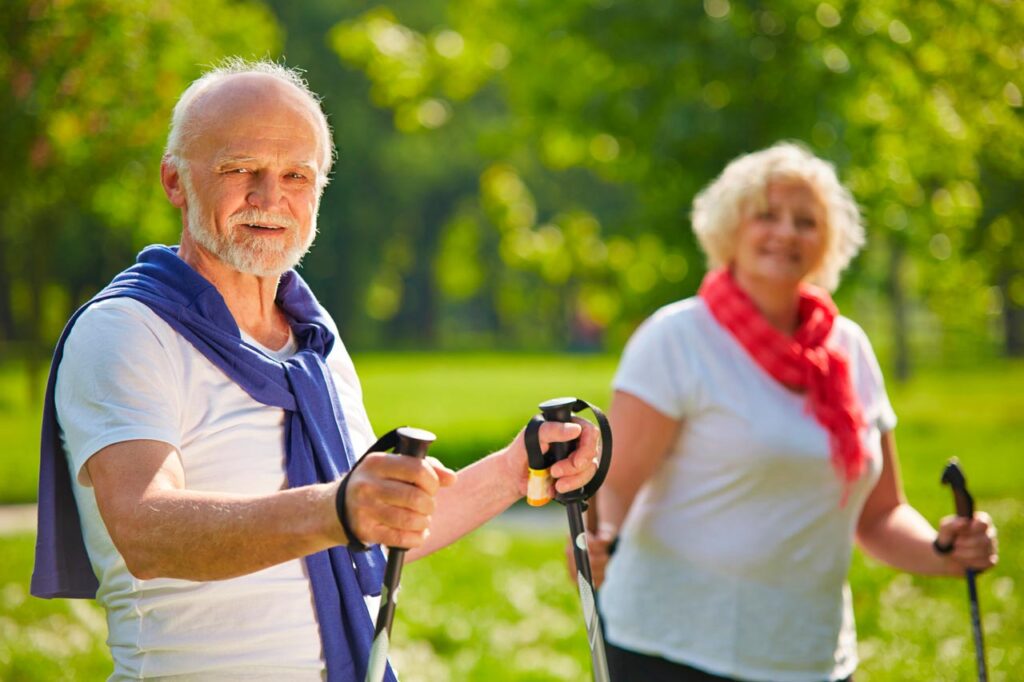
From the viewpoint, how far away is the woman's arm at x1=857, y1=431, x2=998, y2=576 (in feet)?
10.3

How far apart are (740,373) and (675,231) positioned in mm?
4689

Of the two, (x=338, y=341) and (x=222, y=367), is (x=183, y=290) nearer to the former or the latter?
(x=222, y=367)

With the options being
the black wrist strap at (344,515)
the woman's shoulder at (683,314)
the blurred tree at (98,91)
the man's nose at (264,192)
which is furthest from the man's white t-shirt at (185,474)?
the blurred tree at (98,91)

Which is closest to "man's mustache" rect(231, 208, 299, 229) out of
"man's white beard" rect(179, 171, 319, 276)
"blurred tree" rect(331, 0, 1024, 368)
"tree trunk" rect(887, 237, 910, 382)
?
"man's white beard" rect(179, 171, 319, 276)

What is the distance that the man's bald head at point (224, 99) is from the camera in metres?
2.21

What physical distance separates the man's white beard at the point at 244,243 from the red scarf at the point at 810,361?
1.57 meters

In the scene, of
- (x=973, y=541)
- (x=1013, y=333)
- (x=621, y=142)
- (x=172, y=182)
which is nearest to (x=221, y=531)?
(x=172, y=182)

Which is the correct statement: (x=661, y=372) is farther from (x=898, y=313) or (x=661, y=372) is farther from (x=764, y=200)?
(x=898, y=313)

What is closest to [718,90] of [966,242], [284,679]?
[966,242]

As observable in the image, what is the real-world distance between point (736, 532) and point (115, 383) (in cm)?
182

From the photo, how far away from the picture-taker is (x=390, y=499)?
5.54 ft

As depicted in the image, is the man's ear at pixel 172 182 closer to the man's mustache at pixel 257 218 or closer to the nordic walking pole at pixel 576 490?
the man's mustache at pixel 257 218

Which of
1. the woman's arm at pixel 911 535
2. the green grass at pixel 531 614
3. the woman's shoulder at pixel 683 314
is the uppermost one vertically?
the woman's shoulder at pixel 683 314

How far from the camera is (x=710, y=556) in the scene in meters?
3.27
